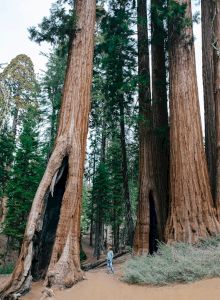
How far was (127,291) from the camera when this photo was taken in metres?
7.27

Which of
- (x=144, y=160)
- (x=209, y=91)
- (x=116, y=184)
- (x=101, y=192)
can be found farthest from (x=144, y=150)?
(x=116, y=184)

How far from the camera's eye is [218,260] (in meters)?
6.97

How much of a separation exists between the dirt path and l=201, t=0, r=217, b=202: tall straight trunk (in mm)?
3921

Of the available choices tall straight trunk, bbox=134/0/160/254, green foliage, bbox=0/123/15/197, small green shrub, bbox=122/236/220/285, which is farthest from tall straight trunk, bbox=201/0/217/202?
green foliage, bbox=0/123/15/197

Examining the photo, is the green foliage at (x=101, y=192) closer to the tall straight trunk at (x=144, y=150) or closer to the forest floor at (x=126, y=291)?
the tall straight trunk at (x=144, y=150)

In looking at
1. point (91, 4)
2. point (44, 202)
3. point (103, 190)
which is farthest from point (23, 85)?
point (44, 202)

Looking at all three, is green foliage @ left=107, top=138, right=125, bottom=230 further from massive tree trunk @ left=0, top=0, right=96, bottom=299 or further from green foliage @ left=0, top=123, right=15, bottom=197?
massive tree trunk @ left=0, top=0, right=96, bottom=299

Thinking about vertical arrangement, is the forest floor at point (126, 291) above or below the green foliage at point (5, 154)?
below

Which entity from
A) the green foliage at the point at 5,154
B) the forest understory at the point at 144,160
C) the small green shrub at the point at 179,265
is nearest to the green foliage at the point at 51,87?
the green foliage at the point at 5,154

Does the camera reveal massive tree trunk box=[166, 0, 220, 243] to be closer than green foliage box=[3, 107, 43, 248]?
Yes

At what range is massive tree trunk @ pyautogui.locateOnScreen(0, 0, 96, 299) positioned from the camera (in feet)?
24.5

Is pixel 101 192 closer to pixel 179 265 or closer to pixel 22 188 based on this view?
pixel 22 188

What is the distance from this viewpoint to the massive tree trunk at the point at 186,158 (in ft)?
Result: 29.8

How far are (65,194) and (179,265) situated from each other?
2900 mm
